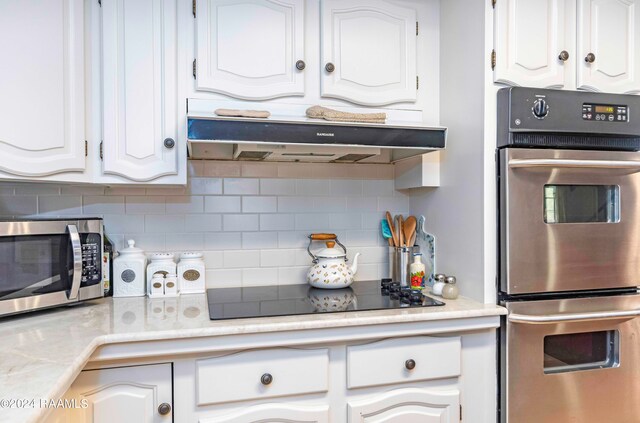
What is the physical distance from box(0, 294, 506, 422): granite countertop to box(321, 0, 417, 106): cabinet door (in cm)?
87

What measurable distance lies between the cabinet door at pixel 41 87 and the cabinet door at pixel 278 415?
97 cm

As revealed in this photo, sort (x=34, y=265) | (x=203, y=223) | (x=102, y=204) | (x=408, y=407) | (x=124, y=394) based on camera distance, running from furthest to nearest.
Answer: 1. (x=203, y=223)
2. (x=102, y=204)
3. (x=408, y=407)
4. (x=34, y=265)
5. (x=124, y=394)

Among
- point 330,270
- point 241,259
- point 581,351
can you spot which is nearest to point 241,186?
point 241,259

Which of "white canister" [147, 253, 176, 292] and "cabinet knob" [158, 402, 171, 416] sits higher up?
"white canister" [147, 253, 176, 292]

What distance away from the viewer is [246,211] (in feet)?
6.40

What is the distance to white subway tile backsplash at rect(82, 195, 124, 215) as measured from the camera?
179 centimetres

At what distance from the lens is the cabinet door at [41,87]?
4.38ft

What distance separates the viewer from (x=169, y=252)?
6.12 feet

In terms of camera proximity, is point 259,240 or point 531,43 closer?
point 531,43

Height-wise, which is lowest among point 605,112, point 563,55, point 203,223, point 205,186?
point 203,223

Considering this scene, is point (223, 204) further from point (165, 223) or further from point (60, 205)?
point (60, 205)

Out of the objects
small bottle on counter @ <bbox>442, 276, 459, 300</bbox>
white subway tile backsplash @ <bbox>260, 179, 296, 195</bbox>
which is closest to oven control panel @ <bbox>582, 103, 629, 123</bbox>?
small bottle on counter @ <bbox>442, 276, 459, 300</bbox>

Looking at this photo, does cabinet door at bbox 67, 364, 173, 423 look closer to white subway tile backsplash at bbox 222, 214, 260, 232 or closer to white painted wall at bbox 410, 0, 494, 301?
white subway tile backsplash at bbox 222, 214, 260, 232

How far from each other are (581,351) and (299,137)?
1.30m
